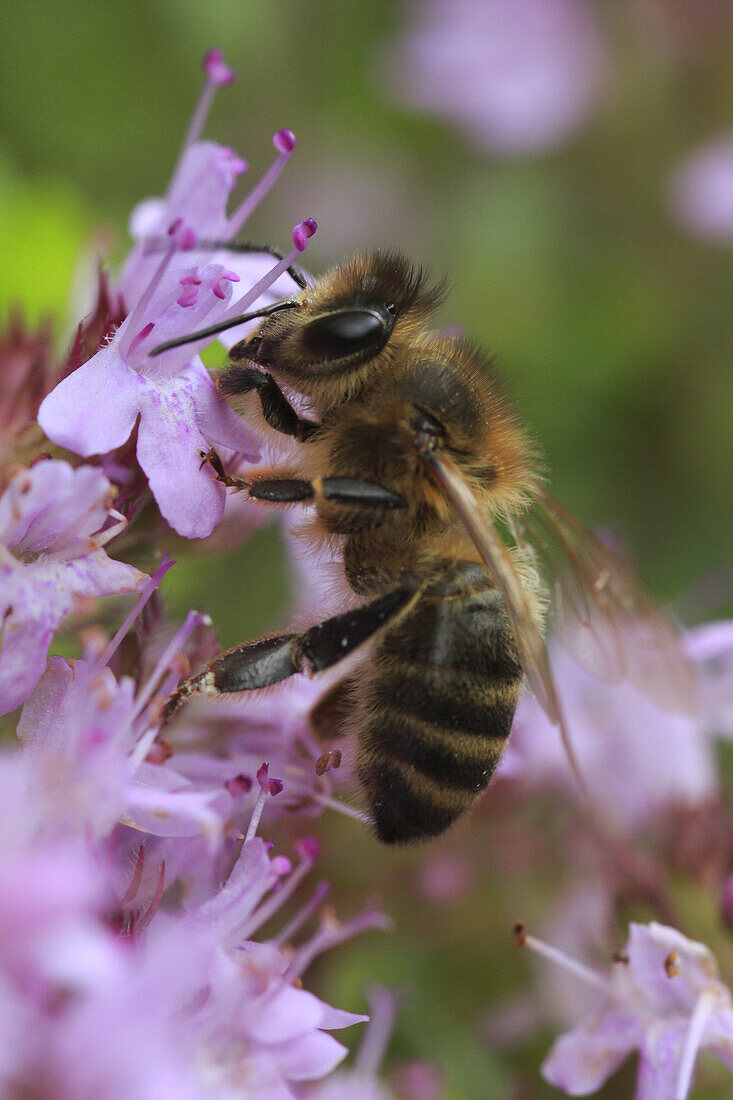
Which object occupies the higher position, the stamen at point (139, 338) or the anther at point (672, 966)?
the stamen at point (139, 338)

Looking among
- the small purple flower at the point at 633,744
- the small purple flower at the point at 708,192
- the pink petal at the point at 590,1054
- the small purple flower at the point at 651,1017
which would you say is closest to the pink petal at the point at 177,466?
the small purple flower at the point at 651,1017

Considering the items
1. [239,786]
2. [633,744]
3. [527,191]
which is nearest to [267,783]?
[239,786]

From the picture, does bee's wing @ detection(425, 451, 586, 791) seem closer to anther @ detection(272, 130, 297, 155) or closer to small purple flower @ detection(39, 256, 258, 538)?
small purple flower @ detection(39, 256, 258, 538)

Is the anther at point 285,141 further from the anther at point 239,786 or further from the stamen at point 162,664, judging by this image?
the anther at point 239,786

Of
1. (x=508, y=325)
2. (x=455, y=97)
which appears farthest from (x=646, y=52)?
(x=508, y=325)

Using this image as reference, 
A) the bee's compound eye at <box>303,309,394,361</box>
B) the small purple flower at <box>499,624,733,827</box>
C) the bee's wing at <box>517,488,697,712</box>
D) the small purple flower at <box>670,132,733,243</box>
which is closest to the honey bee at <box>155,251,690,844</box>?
the bee's compound eye at <box>303,309,394,361</box>

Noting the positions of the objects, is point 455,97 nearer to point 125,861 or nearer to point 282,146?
point 282,146

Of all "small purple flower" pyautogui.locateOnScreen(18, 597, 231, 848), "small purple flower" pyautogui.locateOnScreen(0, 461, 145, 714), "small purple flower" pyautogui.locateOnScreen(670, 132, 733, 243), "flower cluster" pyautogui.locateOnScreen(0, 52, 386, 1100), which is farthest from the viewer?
"small purple flower" pyautogui.locateOnScreen(670, 132, 733, 243)

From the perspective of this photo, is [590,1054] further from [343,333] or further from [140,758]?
[343,333]
